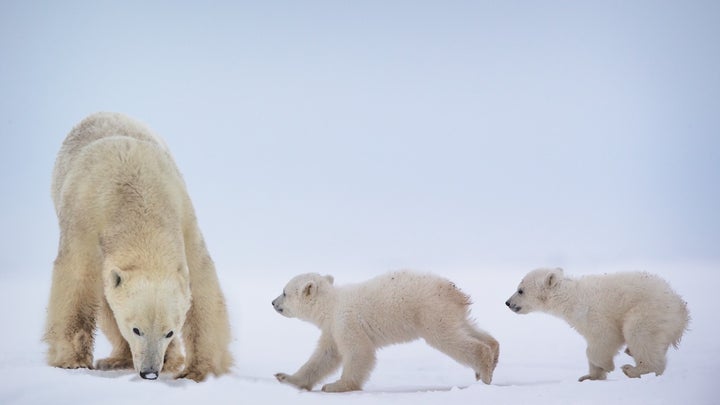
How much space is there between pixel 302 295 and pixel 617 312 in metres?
2.28

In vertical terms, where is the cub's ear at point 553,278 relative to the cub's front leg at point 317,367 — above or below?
above

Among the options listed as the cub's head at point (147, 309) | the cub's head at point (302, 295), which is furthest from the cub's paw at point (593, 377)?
the cub's head at point (147, 309)

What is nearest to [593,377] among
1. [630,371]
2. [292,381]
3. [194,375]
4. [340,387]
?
[630,371]

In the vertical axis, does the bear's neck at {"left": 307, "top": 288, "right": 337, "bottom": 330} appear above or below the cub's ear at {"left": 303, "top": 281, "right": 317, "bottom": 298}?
below

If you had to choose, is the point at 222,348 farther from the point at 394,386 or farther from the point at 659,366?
the point at 659,366

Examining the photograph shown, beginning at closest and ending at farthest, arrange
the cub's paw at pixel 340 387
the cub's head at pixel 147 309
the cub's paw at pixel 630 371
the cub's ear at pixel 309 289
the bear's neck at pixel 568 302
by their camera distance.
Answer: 1. the cub's head at pixel 147 309
2. the cub's paw at pixel 340 387
3. the cub's paw at pixel 630 371
4. the bear's neck at pixel 568 302
5. the cub's ear at pixel 309 289

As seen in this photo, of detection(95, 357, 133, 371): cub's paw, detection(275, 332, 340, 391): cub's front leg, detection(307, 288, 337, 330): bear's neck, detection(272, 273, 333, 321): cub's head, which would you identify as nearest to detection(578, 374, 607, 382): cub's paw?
detection(275, 332, 340, 391): cub's front leg

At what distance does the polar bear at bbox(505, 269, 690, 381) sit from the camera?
17.2 feet

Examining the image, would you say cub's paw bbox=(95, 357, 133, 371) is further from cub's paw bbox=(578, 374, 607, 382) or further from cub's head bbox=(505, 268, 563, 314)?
cub's paw bbox=(578, 374, 607, 382)

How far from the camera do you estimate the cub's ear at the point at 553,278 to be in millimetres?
6027

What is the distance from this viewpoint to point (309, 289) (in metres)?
5.98

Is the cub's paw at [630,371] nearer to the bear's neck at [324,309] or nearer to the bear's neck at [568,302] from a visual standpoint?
the bear's neck at [568,302]

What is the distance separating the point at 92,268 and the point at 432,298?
2193 millimetres

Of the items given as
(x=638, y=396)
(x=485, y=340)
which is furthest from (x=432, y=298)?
(x=638, y=396)
